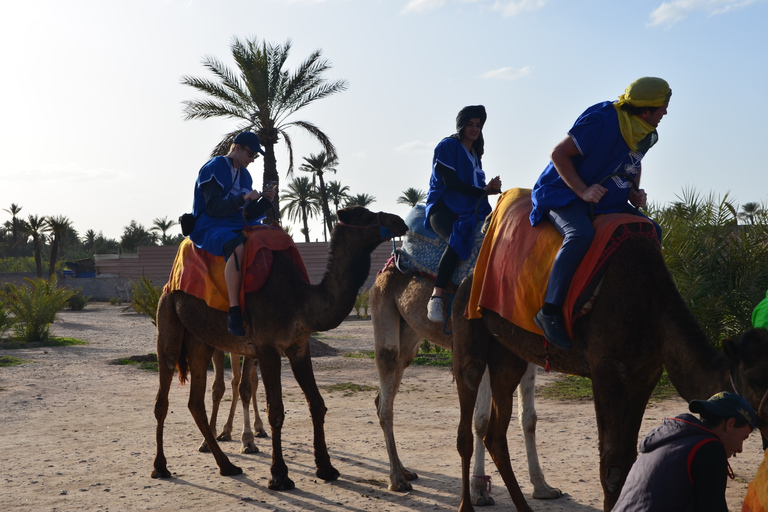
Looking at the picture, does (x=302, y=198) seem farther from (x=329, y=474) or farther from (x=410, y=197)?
(x=329, y=474)

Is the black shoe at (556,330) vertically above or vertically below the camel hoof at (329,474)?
above

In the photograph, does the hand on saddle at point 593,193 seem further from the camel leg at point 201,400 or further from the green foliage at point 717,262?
the green foliage at point 717,262

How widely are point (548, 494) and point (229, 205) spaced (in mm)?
3624

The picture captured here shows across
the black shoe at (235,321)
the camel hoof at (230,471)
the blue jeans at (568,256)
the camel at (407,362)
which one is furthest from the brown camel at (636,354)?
the camel hoof at (230,471)

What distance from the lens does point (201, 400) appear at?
267 inches

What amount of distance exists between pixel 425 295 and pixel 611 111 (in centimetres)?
226

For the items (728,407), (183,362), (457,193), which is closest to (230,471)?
(183,362)

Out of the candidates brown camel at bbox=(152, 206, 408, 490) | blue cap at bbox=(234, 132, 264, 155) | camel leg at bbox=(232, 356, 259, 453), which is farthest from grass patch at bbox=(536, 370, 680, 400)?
blue cap at bbox=(234, 132, 264, 155)

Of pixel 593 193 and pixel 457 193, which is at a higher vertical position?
pixel 457 193

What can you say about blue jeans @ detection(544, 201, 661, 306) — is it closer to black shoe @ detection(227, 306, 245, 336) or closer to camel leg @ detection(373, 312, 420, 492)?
camel leg @ detection(373, 312, 420, 492)

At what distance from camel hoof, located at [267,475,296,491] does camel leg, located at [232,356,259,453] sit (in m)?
1.64

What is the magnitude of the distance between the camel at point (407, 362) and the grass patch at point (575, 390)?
13.7 feet

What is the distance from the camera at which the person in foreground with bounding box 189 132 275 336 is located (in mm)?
6203

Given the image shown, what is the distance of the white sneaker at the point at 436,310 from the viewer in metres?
5.22
